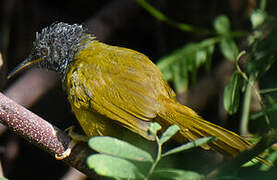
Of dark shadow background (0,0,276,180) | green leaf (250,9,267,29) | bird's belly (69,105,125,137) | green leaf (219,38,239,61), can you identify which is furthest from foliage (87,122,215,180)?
dark shadow background (0,0,276,180)

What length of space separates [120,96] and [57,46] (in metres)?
0.78

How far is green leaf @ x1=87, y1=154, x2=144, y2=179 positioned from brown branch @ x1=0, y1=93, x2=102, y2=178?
31.4 inches

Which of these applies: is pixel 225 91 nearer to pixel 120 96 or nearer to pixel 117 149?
pixel 120 96

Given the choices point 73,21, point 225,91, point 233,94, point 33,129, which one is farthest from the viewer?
point 73,21

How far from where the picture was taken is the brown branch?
2006 millimetres

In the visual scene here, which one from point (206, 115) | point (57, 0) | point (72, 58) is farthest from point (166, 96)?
point (57, 0)

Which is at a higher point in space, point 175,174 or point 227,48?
point 227,48

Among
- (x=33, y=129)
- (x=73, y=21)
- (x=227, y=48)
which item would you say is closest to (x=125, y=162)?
(x=33, y=129)

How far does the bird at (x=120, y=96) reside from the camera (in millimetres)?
2121

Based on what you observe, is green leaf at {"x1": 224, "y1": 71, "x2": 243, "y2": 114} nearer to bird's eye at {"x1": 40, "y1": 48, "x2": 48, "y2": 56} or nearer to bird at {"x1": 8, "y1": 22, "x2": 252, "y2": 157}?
bird at {"x1": 8, "y1": 22, "x2": 252, "y2": 157}

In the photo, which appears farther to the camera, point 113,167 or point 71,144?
point 71,144

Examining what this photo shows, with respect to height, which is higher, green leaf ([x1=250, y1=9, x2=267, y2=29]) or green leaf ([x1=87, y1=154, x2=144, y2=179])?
green leaf ([x1=250, y1=9, x2=267, y2=29])

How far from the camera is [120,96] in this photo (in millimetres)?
2377

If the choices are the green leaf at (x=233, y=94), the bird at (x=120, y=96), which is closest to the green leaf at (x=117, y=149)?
the bird at (x=120, y=96)
